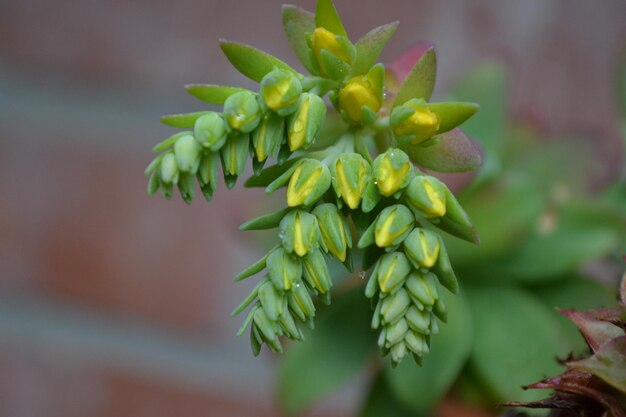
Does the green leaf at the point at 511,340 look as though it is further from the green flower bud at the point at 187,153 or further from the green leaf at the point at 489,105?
the green flower bud at the point at 187,153

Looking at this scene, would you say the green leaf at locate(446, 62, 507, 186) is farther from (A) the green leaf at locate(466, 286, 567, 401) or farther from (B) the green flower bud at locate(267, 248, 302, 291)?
(B) the green flower bud at locate(267, 248, 302, 291)

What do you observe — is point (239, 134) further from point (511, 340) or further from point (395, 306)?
point (511, 340)

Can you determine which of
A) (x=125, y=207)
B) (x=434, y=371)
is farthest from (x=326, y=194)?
(x=125, y=207)

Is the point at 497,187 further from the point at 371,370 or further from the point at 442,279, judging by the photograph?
the point at 442,279

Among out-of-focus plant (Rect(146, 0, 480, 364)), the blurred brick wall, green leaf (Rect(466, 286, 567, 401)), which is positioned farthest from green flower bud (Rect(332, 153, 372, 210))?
the blurred brick wall

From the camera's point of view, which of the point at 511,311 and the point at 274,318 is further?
the point at 511,311

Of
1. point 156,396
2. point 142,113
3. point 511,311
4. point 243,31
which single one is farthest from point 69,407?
point 511,311
